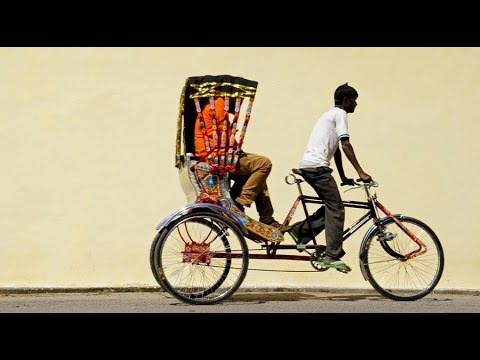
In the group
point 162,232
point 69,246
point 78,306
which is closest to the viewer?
point 162,232

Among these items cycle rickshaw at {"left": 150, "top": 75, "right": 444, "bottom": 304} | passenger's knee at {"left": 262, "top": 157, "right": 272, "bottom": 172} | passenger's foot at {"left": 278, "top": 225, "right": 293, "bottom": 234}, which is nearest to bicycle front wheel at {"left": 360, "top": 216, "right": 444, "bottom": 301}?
cycle rickshaw at {"left": 150, "top": 75, "right": 444, "bottom": 304}

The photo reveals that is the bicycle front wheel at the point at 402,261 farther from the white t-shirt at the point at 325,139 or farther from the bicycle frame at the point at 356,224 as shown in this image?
the white t-shirt at the point at 325,139

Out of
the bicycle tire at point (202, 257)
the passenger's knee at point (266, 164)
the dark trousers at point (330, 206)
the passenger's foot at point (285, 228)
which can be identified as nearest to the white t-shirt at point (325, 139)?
the dark trousers at point (330, 206)

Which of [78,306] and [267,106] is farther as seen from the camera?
[267,106]

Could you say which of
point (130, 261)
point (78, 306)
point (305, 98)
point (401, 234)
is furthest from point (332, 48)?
point (78, 306)

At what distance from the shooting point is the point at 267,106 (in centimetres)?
968

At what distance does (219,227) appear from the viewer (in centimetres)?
801

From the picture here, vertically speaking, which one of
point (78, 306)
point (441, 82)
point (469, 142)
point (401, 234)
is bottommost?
point (78, 306)

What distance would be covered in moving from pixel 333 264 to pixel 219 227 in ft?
3.57

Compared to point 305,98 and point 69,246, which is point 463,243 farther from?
point 69,246

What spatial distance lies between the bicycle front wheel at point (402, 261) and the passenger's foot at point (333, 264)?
218 mm

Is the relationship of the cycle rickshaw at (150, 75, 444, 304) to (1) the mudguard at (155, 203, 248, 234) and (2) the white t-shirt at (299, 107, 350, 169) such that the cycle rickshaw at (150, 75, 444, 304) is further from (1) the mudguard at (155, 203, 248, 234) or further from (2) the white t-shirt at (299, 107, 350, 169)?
(2) the white t-shirt at (299, 107, 350, 169)

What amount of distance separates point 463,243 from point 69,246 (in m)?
4.26

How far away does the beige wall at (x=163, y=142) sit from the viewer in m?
9.45
